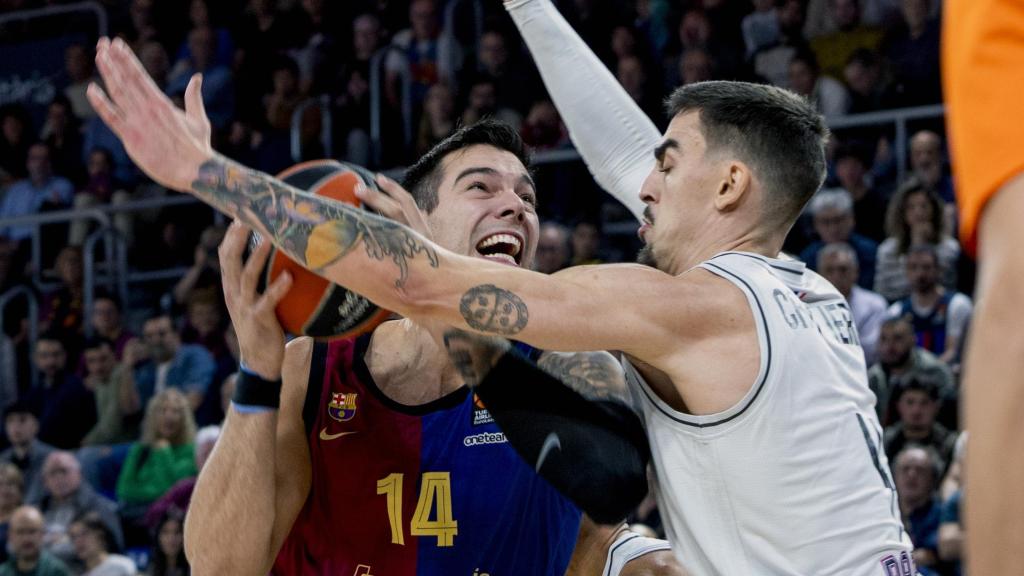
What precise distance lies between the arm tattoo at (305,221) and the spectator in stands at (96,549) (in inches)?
260

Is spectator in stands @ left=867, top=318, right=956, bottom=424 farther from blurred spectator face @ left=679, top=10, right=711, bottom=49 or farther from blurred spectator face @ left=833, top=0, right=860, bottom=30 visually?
blurred spectator face @ left=679, top=10, right=711, bottom=49

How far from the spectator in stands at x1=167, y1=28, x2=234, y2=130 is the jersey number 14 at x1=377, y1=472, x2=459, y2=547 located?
9.34 m

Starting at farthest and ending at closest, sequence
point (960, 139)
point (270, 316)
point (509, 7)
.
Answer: point (509, 7), point (270, 316), point (960, 139)

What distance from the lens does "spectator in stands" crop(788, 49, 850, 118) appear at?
30.6 feet

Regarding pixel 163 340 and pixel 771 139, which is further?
pixel 163 340

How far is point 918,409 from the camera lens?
7.16 m

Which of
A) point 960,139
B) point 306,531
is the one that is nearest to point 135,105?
point 306,531

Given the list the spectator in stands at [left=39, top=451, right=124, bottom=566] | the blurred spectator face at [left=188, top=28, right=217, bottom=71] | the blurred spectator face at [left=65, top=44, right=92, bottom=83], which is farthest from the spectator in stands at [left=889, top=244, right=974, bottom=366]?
the blurred spectator face at [left=65, top=44, right=92, bottom=83]

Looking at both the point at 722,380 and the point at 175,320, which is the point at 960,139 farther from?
the point at 175,320

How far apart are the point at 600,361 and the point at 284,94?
9574mm

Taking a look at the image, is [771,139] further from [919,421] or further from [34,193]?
[34,193]

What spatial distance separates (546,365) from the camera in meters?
3.18

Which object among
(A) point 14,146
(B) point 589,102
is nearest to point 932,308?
(B) point 589,102

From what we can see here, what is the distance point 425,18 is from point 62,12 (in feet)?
14.9
